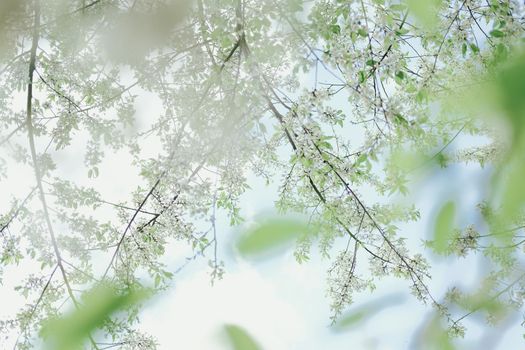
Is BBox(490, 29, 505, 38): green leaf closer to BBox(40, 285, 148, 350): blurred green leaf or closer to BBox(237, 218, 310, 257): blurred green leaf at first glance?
BBox(237, 218, 310, 257): blurred green leaf

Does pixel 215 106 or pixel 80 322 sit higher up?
pixel 215 106

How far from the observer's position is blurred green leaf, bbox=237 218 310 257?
38cm

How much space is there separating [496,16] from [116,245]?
2.06 meters

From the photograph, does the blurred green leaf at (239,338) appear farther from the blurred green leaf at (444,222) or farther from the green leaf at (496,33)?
the green leaf at (496,33)

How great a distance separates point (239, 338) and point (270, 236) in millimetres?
127

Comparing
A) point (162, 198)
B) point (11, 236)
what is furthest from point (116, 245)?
point (11, 236)

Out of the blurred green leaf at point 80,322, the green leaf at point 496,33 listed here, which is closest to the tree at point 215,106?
the green leaf at point 496,33

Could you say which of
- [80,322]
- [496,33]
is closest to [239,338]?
[80,322]

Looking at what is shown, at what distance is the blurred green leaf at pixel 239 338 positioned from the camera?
26cm

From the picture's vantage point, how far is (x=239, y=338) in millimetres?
264

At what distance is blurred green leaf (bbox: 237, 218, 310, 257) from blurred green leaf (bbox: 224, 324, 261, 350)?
0.11 meters

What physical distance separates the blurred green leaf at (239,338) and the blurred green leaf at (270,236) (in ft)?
0.35

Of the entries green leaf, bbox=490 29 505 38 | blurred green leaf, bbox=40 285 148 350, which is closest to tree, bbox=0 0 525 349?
green leaf, bbox=490 29 505 38

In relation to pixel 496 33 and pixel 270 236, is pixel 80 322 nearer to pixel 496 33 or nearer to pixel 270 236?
pixel 270 236
